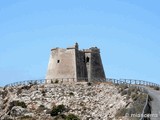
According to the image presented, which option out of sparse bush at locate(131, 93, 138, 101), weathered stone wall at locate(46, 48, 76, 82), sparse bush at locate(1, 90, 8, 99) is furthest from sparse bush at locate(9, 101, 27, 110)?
sparse bush at locate(131, 93, 138, 101)

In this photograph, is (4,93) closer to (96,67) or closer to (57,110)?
(57,110)

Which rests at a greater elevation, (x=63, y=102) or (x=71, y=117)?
(x=63, y=102)

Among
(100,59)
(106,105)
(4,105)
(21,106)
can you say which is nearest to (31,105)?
(21,106)

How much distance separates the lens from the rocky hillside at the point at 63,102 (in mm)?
71438

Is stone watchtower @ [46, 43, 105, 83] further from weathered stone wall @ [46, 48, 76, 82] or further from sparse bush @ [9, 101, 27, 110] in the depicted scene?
sparse bush @ [9, 101, 27, 110]

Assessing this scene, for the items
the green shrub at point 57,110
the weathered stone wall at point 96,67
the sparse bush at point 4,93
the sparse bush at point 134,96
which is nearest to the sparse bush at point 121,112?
the sparse bush at point 134,96

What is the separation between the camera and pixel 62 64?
86.4m

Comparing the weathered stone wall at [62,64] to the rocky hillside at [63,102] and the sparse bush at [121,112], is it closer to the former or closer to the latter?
the rocky hillside at [63,102]

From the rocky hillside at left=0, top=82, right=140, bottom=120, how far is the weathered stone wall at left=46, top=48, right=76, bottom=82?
16.6 feet

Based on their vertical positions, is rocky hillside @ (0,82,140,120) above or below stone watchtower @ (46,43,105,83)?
below

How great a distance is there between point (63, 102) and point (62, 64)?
11.7 m

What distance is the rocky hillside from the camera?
7144 centimetres

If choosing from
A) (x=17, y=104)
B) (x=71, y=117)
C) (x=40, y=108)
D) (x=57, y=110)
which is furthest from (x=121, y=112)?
(x=17, y=104)

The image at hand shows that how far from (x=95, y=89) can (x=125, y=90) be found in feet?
24.2
